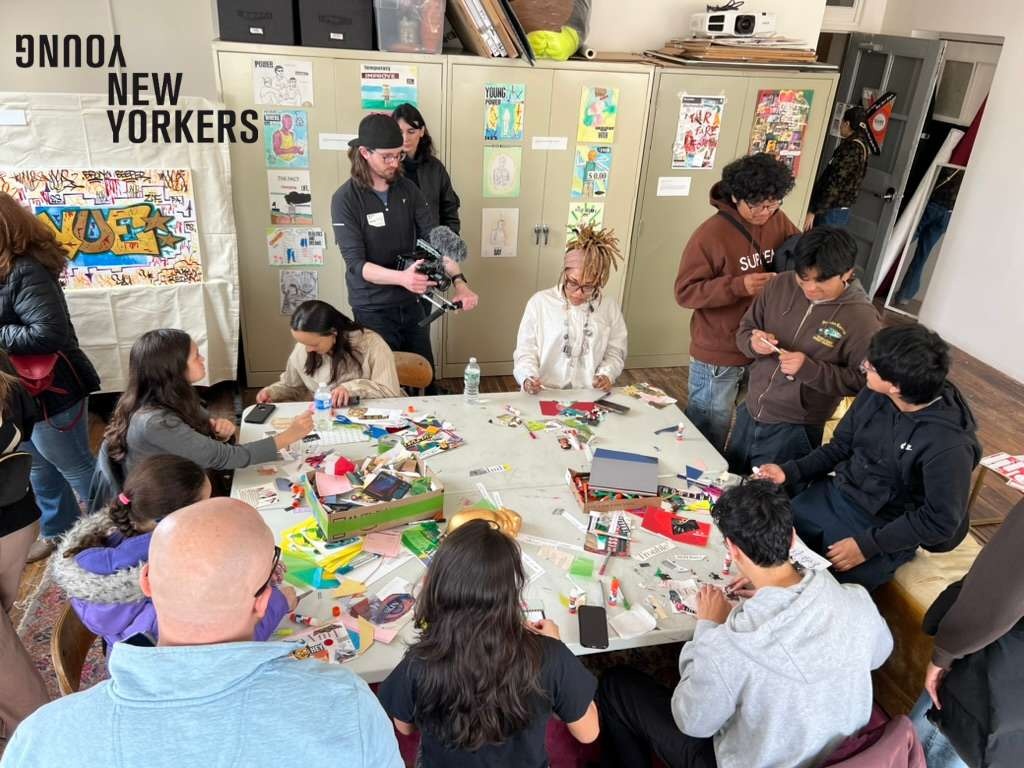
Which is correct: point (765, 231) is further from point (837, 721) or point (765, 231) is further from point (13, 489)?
point (13, 489)

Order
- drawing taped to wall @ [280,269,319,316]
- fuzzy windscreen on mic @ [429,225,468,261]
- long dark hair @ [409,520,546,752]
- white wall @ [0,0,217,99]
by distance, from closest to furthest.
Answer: long dark hair @ [409,520,546,752] → fuzzy windscreen on mic @ [429,225,468,261] → white wall @ [0,0,217,99] → drawing taped to wall @ [280,269,319,316]

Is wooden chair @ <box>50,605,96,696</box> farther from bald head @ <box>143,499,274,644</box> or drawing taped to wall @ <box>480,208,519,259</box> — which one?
drawing taped to wall @ <box>480,208,519,259</box>

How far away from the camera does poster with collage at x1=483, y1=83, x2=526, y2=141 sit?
412 centimetres

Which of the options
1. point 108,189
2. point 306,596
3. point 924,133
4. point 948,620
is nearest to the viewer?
point 948,620

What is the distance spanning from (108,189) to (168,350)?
2.05 metres

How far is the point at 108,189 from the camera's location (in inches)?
151

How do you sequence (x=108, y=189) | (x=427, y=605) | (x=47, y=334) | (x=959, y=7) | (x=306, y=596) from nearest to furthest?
(x=427, y=605) < (x=306, y=596) < (x=47, y=334) < (x=108, y=189) < (x=959, y=7)

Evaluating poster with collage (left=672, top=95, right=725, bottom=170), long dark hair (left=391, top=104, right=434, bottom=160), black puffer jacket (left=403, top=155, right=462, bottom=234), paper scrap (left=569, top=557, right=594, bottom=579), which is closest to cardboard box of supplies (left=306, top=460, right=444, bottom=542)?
paper scrap (left=569, top=557, right=594, bottom=579)

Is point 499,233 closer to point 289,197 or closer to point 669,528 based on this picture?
point 289,197

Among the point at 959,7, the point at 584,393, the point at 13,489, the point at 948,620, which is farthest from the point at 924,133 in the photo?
the point at 13,489

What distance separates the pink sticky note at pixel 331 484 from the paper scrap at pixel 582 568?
74 cm

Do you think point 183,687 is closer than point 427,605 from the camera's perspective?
Yes

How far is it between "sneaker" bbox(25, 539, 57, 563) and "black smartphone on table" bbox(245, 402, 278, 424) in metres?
1.10

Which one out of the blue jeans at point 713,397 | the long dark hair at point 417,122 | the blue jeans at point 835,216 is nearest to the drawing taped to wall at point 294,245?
the long dark hair at point 417,122
